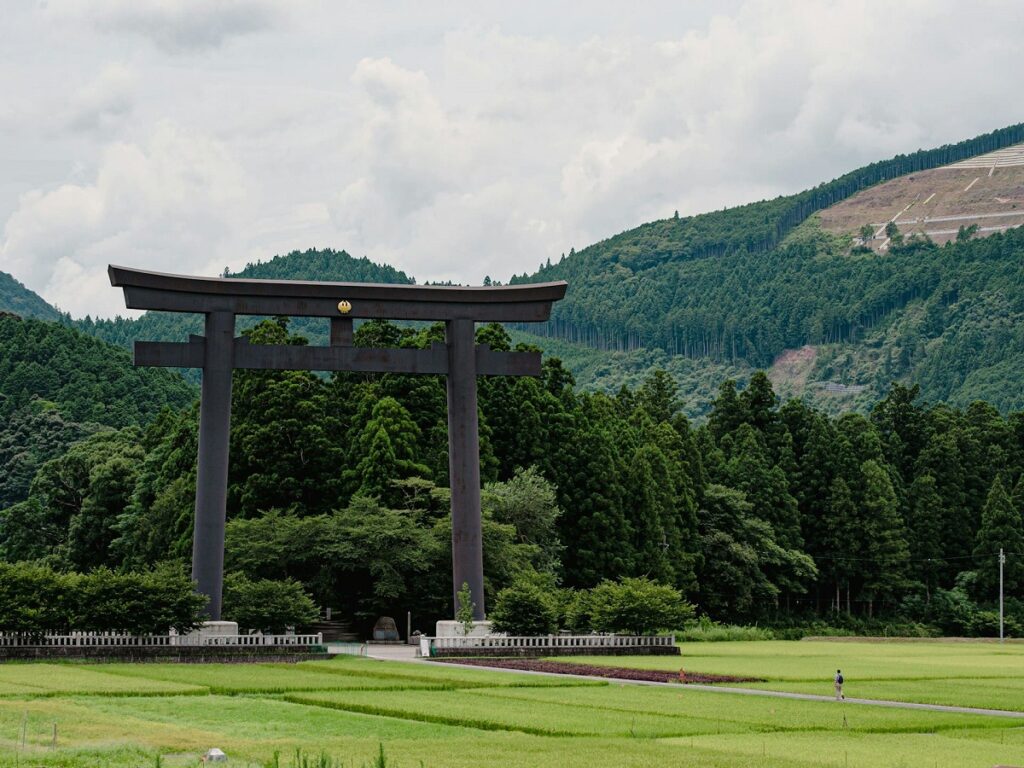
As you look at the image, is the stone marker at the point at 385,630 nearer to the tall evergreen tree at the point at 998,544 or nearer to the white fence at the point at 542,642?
the white fence at the point at 542,642

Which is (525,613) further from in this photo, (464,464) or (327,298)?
(327,298)

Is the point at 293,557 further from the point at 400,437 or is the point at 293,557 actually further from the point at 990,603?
the point at 990,603

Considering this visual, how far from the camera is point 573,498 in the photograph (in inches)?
2562

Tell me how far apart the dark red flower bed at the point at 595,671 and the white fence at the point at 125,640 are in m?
5.18

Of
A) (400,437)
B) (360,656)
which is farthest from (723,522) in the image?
(360,656)

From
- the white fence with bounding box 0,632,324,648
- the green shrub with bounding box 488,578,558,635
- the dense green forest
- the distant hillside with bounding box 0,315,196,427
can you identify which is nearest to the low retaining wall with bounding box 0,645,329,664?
the white fence with bounding box 0,632,324,648

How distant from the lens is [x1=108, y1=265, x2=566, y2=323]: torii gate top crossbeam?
4122 cm

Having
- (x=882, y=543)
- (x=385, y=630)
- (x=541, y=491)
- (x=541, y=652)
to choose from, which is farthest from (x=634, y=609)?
(x=882, y=543)

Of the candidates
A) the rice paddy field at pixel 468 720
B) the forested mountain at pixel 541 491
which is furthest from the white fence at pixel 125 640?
the forested mountain at pixel 541 491

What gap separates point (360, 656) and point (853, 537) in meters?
48.1

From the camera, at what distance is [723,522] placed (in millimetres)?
76250

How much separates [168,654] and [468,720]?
17127 mm

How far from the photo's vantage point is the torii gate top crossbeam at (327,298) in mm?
41219

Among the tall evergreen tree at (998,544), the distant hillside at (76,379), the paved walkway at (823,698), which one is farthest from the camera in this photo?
the distant hillside at (76,379)
